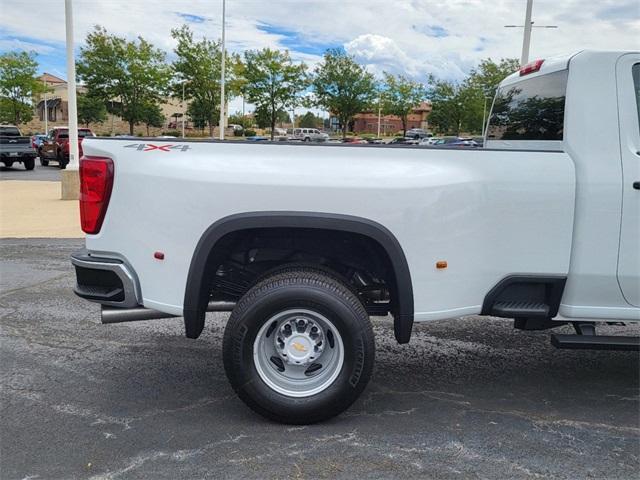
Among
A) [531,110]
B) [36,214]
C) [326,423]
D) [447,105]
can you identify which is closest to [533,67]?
[531,110]

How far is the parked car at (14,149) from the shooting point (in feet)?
75.4

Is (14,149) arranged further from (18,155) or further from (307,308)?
(307,308)

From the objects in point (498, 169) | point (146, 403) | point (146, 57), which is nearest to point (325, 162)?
point (498, 169)

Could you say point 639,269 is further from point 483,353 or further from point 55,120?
point 55,120

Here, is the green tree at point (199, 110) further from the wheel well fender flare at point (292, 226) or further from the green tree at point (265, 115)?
the wheel well fender flare at point (292, 226)

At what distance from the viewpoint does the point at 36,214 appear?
11.7 metres

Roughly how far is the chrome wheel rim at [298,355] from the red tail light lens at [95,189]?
119 cm

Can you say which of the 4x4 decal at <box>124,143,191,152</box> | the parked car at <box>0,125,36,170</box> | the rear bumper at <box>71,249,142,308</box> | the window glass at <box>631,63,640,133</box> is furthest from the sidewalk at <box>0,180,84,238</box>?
the window glass at <box>631,63,640,133</box>

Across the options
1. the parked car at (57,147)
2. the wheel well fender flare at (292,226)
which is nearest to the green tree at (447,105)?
the parked car at (57,147)

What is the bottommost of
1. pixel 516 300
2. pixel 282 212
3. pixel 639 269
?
pixel 516 300

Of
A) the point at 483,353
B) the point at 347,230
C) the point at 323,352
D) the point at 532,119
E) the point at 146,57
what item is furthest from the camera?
the point at 146,57

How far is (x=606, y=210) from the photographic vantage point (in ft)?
10.6

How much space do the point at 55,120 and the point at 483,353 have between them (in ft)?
277

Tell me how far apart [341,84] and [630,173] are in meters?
44.5
